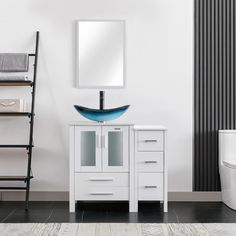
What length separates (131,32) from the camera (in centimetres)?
492

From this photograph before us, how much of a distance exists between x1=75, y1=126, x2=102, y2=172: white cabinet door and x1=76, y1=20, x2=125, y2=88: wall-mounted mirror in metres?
0.68

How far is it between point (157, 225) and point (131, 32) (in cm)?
202


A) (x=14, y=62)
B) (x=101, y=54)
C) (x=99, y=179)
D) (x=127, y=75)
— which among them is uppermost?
(x=101, y=54)

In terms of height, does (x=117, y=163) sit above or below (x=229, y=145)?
below

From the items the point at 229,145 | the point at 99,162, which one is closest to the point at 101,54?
the point at 99,162

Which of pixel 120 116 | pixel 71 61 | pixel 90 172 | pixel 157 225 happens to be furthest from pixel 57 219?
pixel 71 61

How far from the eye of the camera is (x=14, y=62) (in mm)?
4793

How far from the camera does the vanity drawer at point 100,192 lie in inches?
172

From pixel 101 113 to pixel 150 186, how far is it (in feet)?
2.57

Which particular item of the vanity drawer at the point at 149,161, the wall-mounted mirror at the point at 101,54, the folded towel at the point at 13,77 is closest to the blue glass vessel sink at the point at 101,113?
the vanity drawer at the point at 149,161

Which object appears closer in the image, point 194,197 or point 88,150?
point 88,150

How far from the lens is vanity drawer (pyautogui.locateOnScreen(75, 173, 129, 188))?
172 inches

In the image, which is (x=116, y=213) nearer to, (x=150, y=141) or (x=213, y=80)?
(x=150, y=141)

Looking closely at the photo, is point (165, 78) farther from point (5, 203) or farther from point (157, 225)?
point (5, 203)
